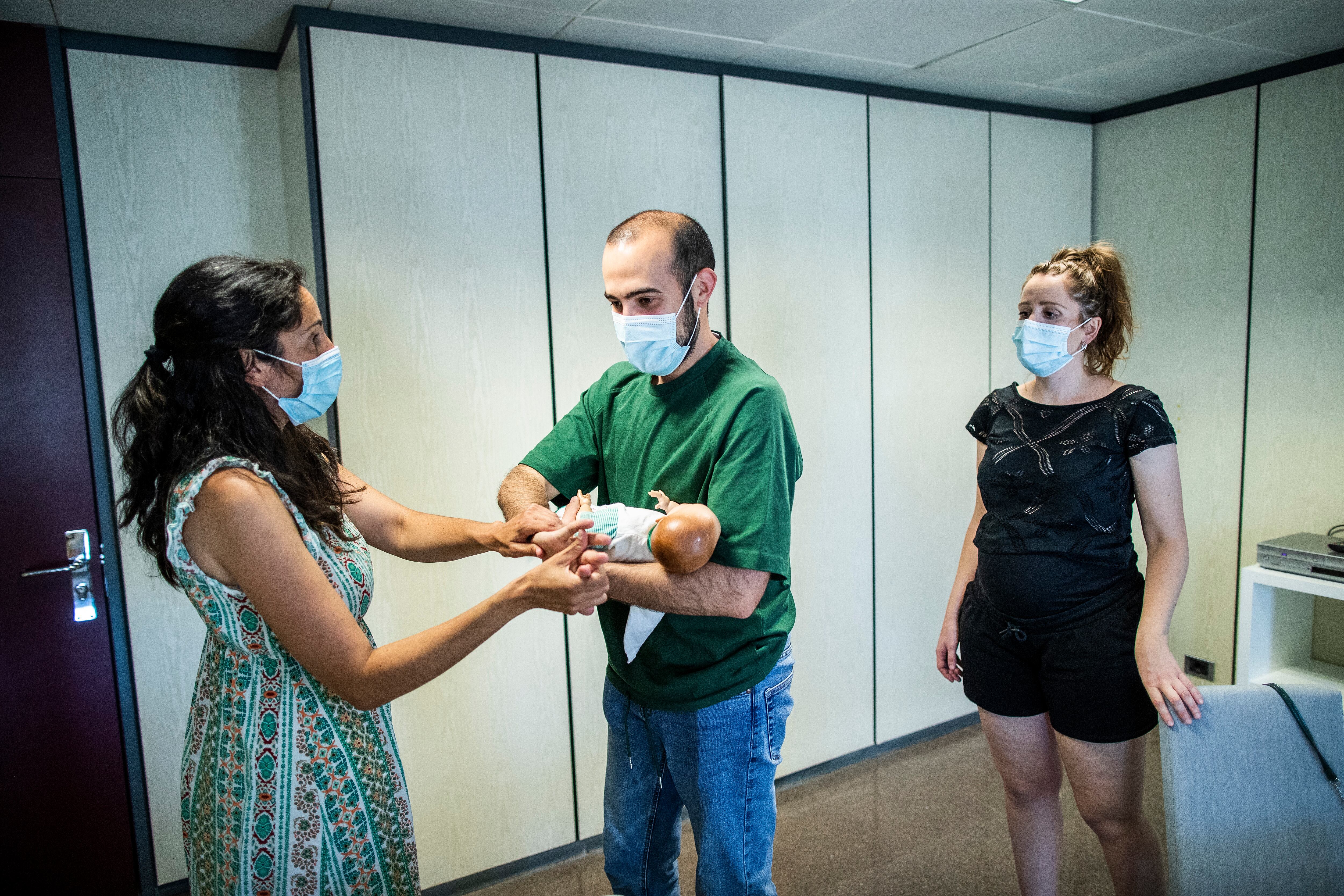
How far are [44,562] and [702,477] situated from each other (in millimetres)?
2133

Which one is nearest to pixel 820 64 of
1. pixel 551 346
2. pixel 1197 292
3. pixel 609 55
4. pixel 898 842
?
pixel 609 55

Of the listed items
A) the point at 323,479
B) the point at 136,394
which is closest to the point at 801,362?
the point at 323,479

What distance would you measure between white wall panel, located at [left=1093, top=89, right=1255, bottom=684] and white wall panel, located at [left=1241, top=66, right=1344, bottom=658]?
0.06 metres

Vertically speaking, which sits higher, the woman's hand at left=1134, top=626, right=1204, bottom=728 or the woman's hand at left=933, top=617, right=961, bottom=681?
the woman's hand at left=1134, top=626, right=1204, bottom=728

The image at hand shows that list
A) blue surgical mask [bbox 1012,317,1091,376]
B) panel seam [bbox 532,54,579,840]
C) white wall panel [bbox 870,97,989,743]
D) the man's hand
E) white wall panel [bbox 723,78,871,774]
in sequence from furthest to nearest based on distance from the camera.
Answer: white wall panel [bbox 870,97,989,743] → white wall panel [bbox 723,78,871,774] → panel seam [bbox 532,54,579,840] → blue surgical mask [bbox 1012,317,1091,376] → the man's hand

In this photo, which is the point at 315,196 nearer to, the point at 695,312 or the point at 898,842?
the point at 695,312

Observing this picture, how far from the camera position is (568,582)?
4.25 ft

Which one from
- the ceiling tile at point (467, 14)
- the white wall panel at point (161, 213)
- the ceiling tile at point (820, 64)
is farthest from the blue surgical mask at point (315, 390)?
the ceiling tile at point (820, 64)

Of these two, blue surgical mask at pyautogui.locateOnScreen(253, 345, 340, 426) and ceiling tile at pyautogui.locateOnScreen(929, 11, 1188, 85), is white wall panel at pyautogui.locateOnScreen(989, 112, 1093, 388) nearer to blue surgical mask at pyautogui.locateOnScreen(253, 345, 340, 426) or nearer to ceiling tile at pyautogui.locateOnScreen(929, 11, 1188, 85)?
ceiling tile at pyautogui.locateOnScreen(929, 11, 1188, 85)

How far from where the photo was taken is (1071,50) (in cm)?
284

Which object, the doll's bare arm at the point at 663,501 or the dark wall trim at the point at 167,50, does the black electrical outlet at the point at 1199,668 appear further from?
the dark wall trim at the point at 167,50

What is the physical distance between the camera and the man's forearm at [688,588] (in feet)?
4.66

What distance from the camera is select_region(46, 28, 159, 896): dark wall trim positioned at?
2346mm

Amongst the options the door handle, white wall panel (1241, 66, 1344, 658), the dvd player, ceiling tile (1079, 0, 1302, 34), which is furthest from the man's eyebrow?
white wall panel (1241, 66, 1344, 658)
